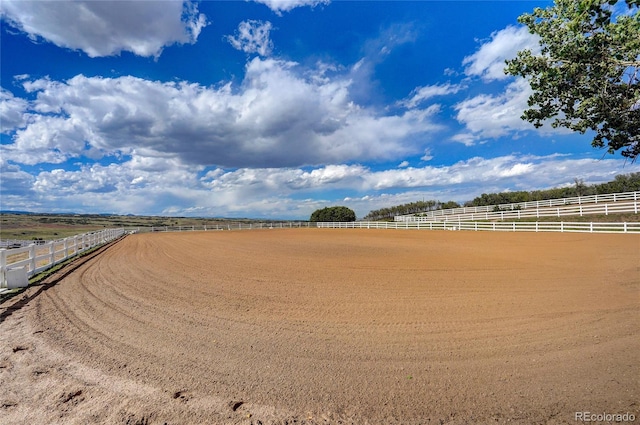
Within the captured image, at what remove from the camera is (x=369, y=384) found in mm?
3742

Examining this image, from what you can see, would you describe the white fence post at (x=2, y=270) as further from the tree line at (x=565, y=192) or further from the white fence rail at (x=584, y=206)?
the tree line at (x=565, y=192)

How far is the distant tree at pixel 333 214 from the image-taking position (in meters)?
103

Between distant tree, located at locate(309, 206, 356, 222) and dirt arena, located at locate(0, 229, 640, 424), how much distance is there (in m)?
94.1

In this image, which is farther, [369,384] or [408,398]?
[369,384]

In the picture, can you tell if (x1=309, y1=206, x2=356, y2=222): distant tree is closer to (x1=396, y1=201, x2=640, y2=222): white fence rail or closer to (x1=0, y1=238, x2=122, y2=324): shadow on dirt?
(x1=396, y1=201, x2=640, y2=222): white fence rail

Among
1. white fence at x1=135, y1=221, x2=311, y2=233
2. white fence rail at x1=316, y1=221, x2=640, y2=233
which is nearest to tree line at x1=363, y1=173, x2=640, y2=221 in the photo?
white fence at x1=135, y1=221, x2=311, y2=233

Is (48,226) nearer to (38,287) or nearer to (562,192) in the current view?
(38,287)

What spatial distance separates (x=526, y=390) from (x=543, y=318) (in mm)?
2888

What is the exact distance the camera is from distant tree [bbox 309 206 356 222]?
10312 cm

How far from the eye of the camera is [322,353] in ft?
15.0

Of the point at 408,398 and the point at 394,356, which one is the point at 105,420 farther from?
the point at 394,356

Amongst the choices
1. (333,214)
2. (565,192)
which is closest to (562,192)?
(565,192)

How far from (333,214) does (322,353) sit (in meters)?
99.1

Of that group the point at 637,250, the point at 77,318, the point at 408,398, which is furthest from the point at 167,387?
the point at 637,250
